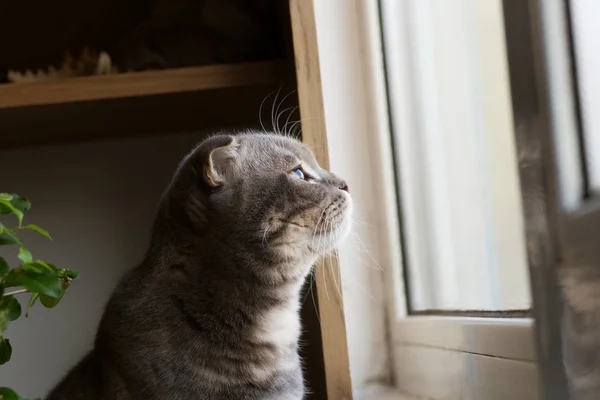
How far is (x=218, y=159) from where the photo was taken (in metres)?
0.93

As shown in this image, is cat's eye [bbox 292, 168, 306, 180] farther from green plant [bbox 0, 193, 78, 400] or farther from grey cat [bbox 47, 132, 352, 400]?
green plant [bbox 0, 193, 78, 400]

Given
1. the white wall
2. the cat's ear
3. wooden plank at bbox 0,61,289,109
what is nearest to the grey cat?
the cat's ear

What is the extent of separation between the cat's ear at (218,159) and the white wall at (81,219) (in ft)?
1.62

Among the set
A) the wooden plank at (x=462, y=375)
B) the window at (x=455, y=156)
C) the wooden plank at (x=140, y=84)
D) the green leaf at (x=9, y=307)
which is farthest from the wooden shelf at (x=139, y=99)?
the wooden plank at (x=462, y=375)

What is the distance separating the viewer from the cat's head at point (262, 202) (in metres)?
0.89

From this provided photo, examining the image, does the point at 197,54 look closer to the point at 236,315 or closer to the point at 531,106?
the point at 236,315

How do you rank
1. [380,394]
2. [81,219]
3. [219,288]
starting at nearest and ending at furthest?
1. [219,288]
2. [380,394]
3. [81,219]

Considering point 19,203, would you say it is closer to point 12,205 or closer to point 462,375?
point 12,205

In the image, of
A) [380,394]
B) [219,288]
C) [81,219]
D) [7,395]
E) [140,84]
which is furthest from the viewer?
[81,219]

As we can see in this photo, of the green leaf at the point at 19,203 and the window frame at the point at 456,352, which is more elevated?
the green leaf at the point at 19,203

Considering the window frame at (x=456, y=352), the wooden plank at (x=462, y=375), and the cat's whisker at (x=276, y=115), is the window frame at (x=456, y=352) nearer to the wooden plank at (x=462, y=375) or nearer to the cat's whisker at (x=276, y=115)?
the wooden plank at (x=462, y=375)

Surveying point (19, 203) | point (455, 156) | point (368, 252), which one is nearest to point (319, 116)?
point (455, 156)

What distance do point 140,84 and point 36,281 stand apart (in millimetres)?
392

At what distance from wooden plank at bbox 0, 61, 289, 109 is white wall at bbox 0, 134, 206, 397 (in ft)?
1.40
